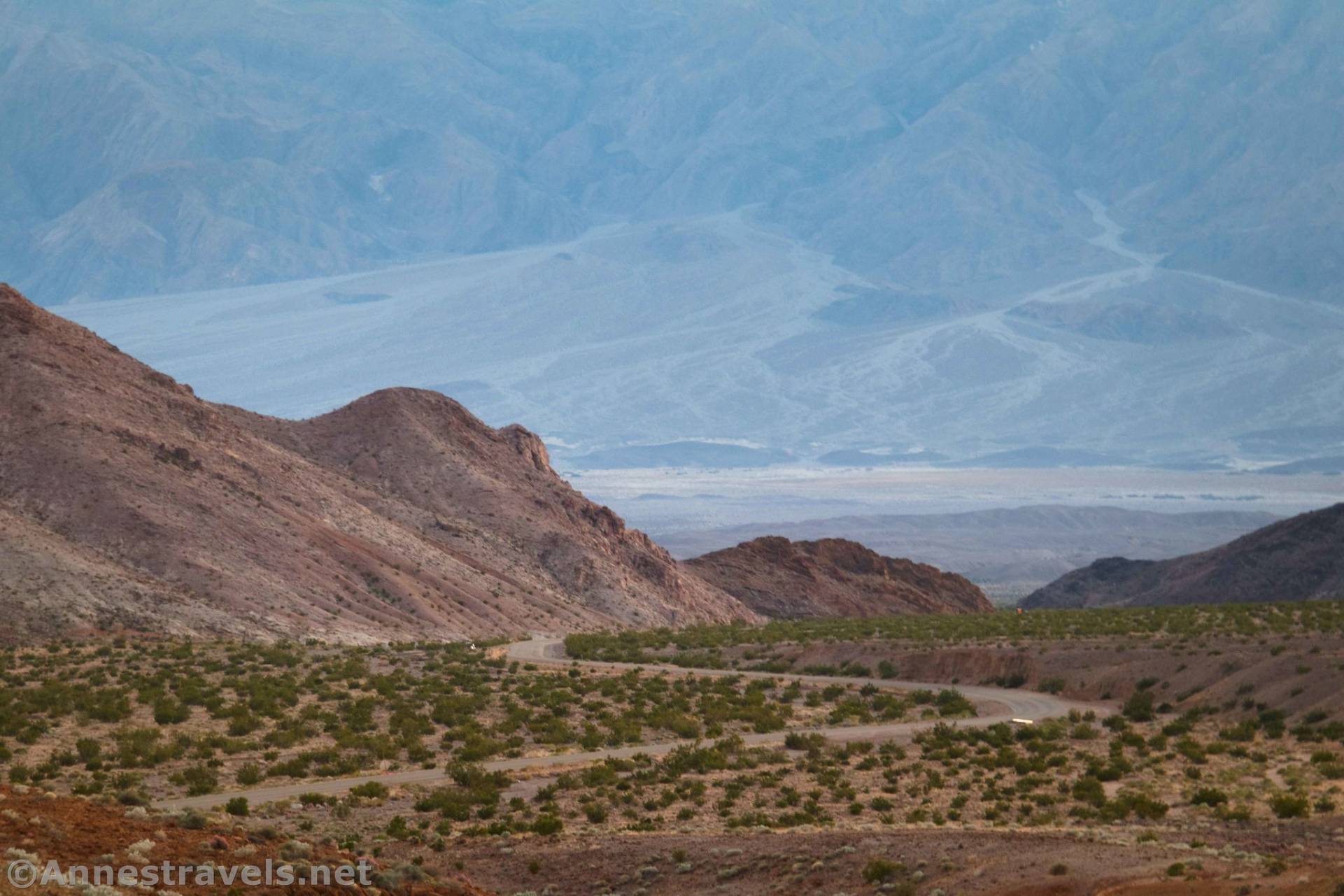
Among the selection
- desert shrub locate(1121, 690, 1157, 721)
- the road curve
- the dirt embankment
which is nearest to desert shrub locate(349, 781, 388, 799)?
the road curve

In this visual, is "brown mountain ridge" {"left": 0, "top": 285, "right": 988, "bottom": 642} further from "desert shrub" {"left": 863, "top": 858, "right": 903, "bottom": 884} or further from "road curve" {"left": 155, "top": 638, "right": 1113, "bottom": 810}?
"desert shrub" {"left": 863, "top": 858, "right": 903, "bottom": 884}

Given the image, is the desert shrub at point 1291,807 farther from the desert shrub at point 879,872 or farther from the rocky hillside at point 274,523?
the rocky hillside at point 274,523

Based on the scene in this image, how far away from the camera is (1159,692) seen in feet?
119

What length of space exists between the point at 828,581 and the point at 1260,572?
2996cm

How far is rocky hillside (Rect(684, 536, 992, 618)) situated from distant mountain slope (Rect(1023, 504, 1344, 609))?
15.5 metres

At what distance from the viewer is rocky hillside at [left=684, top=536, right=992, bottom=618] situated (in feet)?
293

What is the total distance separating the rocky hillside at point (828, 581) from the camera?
89.2m

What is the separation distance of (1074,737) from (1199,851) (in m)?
12.3

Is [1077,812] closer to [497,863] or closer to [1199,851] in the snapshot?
[1199,851]

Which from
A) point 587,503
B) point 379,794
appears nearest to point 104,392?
point 587,503

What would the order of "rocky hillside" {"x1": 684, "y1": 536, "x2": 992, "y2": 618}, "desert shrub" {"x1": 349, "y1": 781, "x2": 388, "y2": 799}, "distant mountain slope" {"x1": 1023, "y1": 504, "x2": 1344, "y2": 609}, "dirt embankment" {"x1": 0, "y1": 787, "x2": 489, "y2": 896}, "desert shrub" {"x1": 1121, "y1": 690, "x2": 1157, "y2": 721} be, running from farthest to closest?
"distant mountain slope" {"x1": 1023, "y1": 504, "x2": 1344, "y2": 609} < "rocky hillside" {"x1": 684, "y1": 536, "x2": 992, "y2": 618} < "desert shrub" {"x1": 1121, "y1": 690, "x2": 1157, "y2": 721} < "desert shrub" {"x1": 349, "y1": 781, "x2": 388, "y2": 799} < "dirt embankment" {"x1": 0, "y1": 787, "x2": 489, "y2": 896}

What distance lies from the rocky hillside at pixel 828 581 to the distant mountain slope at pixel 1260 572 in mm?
15460

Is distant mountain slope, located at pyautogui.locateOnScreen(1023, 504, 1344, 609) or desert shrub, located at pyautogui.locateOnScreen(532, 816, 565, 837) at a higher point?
distant mountain slope, located at pyautogui.locateOnScreen(1023, 504, 1344, 609)

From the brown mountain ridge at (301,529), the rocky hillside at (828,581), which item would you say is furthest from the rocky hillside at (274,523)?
the rocky hillside at (828,581)
